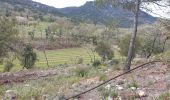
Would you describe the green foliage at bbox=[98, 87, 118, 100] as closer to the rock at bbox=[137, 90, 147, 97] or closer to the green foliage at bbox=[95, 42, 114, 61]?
the rock at bbox=[137, 90, 147, 97]

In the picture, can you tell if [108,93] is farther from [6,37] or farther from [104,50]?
[104,50]

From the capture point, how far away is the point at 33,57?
270ft

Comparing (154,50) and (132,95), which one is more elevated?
(132,95)

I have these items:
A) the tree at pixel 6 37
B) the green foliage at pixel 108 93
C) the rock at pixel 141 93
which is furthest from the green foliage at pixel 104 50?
the rock at pixel 141 93

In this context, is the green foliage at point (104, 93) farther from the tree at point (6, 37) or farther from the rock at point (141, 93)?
the tree at point (6, 37)

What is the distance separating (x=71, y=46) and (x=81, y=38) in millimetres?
12725

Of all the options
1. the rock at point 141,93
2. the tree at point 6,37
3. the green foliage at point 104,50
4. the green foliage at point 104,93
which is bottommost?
the green foliage at point 104,50

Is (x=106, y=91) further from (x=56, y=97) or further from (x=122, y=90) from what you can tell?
(x=56, y=97)

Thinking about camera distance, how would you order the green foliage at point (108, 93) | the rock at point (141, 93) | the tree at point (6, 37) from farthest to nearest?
the tree at point (6, 37), the green foliage at point (108, 93), the rock at point (141, 93)

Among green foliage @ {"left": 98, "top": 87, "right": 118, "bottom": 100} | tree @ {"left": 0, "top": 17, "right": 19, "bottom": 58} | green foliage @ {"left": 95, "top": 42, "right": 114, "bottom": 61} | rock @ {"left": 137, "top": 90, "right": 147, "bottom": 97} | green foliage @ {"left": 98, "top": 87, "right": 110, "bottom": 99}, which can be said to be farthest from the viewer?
green foliage @ {"left": 95, "top": 42, "right": 114, "bottom": 61}

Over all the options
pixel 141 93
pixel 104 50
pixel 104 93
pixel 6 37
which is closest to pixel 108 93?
pixel 104 93

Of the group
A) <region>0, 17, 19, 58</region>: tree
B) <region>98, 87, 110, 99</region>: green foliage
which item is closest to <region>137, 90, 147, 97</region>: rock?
<region>98, 87, 110, 99</region>: green foliage

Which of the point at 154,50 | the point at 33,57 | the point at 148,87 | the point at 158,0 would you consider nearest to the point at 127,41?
the point at 154,50

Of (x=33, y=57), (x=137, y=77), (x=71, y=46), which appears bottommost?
(x=71, y=46)
